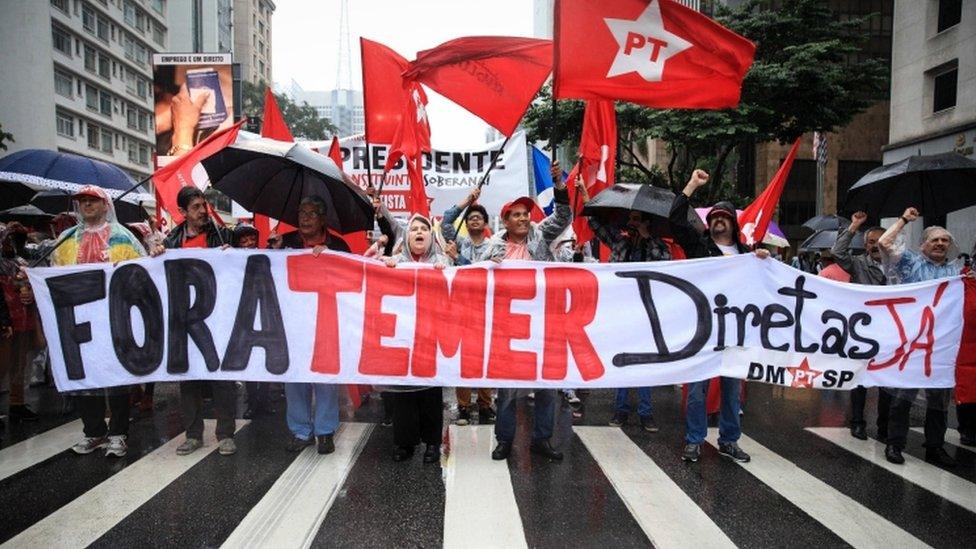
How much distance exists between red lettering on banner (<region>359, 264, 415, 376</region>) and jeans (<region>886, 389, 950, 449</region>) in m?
3.96

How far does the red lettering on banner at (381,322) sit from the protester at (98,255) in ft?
5.70

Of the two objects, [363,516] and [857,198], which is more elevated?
[857,198]

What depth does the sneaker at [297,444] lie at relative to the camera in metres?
5.08

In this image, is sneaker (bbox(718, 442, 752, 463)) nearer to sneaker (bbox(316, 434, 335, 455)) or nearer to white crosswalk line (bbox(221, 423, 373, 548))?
white crosswalk line (bbox(221, 423, 373, 548))

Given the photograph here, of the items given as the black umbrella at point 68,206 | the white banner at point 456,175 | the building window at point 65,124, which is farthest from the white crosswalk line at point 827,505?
the building window at point 65,124

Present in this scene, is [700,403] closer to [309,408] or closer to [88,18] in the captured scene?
[309,408]

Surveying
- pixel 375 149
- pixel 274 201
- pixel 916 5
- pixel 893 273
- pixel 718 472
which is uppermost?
pixel 916 5

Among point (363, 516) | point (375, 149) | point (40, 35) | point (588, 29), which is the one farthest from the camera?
point (40, 35)

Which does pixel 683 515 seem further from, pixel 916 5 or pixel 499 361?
pixel 916 5

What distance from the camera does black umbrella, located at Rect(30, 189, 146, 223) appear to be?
9750 mm

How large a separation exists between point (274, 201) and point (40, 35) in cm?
4788

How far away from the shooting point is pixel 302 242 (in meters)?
5.38

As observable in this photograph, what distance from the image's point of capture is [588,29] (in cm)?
527

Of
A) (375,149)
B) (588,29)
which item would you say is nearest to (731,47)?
(588,29)
